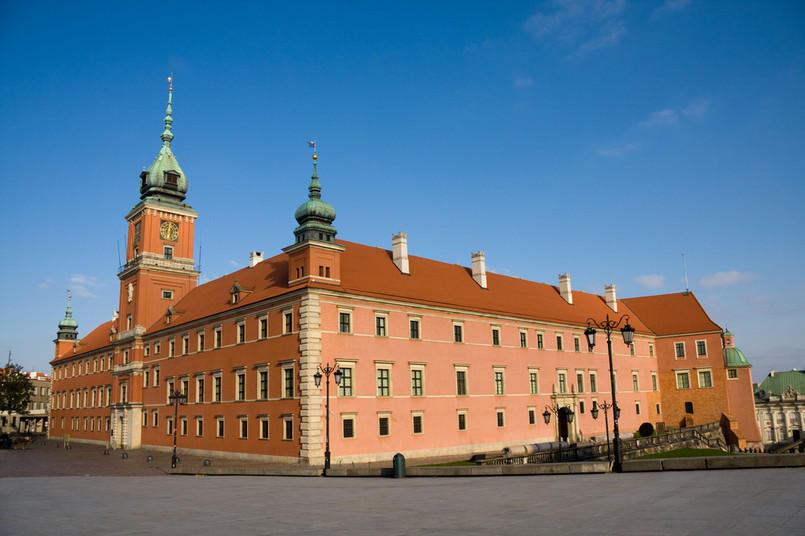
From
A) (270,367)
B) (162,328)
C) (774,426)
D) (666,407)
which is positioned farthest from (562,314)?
(774,426)

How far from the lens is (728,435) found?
5934cm

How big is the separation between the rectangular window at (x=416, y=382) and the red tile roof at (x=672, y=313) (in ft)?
124

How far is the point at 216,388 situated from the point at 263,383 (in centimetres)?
644

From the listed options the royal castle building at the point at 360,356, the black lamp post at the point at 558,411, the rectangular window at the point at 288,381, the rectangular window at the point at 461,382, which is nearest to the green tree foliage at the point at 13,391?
the royal castle building at the point at 360,356

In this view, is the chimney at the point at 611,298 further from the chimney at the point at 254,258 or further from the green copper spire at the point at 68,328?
the green copper spire at the point at 68,328

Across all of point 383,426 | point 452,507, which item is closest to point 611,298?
point 383,426

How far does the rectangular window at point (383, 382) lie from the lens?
123 feet

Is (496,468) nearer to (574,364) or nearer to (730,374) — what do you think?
(574,364)

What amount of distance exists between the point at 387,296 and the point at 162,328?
23161mm

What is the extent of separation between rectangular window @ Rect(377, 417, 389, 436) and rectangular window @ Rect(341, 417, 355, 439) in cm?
202

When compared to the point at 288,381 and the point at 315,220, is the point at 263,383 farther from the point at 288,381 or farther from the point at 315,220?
the point at 315,220

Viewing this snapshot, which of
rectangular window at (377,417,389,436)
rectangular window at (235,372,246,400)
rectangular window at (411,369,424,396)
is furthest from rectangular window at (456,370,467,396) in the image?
rectangular window at (235,372,246,400)

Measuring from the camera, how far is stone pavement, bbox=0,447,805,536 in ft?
34.5

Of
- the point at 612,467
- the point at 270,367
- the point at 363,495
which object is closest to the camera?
the point at 363,495
